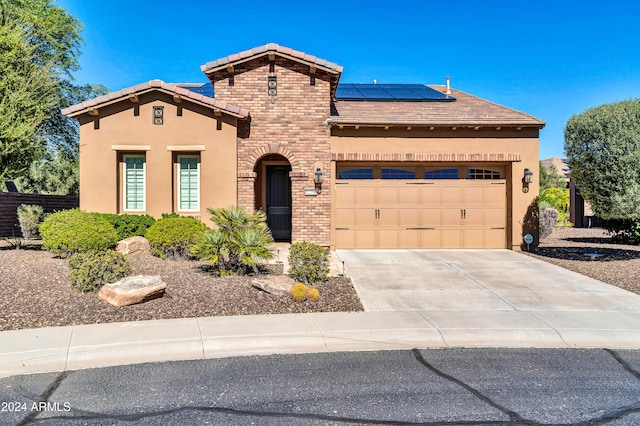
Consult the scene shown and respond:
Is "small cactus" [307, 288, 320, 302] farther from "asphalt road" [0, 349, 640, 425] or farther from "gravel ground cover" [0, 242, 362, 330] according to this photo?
"asphalt road" [0, 349, 640, 425]

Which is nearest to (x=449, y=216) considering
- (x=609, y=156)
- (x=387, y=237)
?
(x=387, y=237)

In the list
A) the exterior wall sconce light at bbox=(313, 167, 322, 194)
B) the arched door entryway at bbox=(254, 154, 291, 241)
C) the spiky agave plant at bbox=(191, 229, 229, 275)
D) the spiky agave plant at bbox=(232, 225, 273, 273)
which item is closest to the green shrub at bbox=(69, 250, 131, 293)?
the spiky agave plant at bbox=(191, 229, 229, 275)

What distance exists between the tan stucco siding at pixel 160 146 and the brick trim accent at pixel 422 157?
329 centimetres

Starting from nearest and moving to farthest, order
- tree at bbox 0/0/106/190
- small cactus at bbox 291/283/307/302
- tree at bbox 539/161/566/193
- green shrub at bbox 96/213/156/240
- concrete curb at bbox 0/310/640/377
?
concrete curb at bbox 0/310/640/377 < small cactus at bbox 291/283/307/302 < green shrub at bbox 96/213/156/240 < tree at bbox 0/0/106/190 < tree at bbox 539/161/566/193

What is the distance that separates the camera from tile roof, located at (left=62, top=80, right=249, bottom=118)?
12.3 m

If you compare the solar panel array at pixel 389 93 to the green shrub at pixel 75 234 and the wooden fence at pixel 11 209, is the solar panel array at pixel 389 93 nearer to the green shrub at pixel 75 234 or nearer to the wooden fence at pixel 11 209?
the green shrub at pixel 75 234

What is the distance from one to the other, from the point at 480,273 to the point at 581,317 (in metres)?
3.27

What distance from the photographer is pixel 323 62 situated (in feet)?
42.4

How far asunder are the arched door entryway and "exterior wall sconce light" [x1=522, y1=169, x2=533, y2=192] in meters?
7.21

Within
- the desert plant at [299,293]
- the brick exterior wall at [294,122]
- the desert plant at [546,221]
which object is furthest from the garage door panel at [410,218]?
the desert plant at [299,293]

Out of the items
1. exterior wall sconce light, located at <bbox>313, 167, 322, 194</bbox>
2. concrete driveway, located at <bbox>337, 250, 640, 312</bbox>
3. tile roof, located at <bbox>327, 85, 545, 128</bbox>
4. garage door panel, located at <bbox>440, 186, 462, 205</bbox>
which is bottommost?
concrete driveway, located at <bbox>337, 250, 640, 312</bbox>

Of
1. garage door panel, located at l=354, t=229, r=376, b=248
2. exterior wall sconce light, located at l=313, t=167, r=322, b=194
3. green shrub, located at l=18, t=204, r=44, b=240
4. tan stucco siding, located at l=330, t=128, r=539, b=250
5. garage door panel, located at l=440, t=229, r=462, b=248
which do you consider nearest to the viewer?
exterior wall sconce light, located at l=313, t=167, r=322, b=194

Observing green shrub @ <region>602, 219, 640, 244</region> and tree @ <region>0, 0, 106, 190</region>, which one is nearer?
green shrub @ <region>602, 219, 640, 244</region>

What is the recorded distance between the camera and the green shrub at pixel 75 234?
1008 cm
